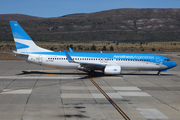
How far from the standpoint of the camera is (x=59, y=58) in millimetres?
33156

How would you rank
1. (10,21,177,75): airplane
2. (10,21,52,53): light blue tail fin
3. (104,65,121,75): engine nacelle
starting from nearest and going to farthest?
(104,65,121,75): engine nacelle
(10,21,177,75): airplane
(10,21,52,53): light blue tail fin

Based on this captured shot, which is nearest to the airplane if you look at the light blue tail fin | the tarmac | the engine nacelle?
the light blue tail fin

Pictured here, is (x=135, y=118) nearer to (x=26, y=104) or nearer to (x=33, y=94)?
(x=26, y=104)

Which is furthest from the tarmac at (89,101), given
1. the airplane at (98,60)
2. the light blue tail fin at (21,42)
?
the light blue tail fin at (21,42)

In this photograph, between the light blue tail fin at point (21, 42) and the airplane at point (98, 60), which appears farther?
the light blue tail fin at point (21, 42)

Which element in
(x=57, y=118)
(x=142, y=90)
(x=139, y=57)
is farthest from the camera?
(x=139, y=57)

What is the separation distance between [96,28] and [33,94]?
17979cm

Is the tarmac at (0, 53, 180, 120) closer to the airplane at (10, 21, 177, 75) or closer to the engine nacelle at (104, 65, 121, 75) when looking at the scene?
the engine nacelle at (104, 65, 121, 75)

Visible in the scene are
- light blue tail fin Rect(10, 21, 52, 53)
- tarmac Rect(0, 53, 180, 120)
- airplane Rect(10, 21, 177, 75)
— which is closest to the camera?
tarmac Rect(0, 53, 180, 120)

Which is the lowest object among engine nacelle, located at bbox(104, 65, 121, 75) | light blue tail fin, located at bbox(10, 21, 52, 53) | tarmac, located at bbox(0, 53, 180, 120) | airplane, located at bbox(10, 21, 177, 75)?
tarmac, located at bbox(0, 53, 180, 120)

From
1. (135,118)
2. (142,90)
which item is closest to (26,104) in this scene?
(135,118)

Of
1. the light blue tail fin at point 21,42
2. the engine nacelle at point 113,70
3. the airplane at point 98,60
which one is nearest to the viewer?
the engine nacelle at point 113,70

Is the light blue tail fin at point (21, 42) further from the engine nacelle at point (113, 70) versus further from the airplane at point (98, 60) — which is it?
the engine nacelle at point (113, 70)

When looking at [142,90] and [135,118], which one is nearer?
[135,118]
